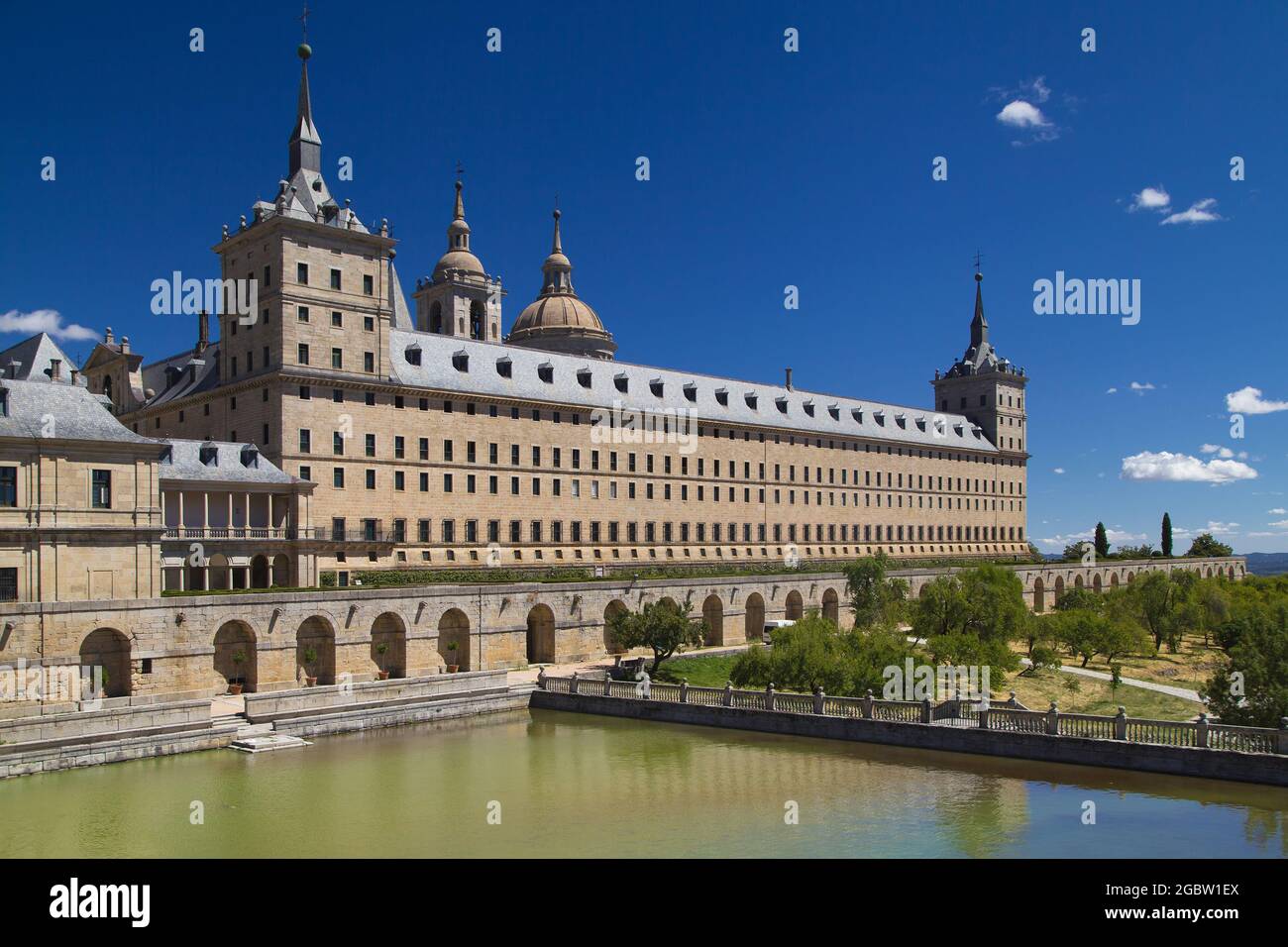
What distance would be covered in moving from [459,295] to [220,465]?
42.6 metres

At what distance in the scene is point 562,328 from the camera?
99.9m

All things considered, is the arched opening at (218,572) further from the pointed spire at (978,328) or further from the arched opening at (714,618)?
the pointed spire at (978,328)

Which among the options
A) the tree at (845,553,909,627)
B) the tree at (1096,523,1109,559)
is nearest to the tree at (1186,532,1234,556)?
the tree at (1096,523,1109,559)

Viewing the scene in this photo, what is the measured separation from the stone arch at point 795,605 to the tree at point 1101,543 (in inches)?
2657

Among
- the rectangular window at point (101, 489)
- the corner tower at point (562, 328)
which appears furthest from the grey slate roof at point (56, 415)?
the corner tower at point (562, 328)

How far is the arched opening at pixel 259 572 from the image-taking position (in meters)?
54.0

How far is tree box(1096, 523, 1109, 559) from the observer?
5054 inches

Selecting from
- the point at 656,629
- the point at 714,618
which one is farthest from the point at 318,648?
the point at 714,618

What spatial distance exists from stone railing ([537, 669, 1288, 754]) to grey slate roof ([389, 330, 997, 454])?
2525cm

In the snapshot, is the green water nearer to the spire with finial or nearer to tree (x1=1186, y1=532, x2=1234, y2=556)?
the spire with finial
